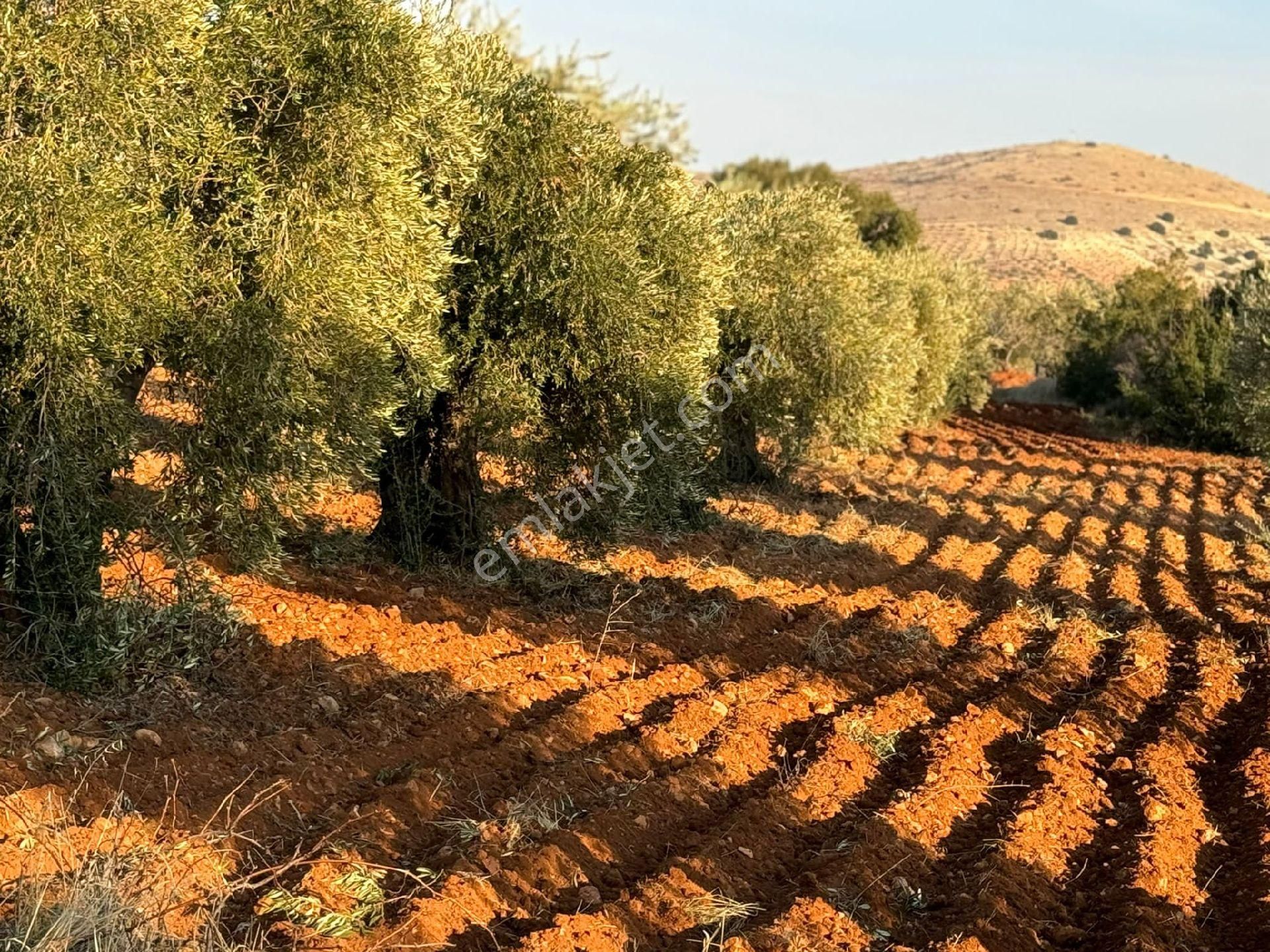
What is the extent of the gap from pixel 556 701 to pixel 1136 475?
72.0 ft

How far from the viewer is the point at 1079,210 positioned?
10331 cm

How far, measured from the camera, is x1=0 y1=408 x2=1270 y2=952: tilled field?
6070 millimetres

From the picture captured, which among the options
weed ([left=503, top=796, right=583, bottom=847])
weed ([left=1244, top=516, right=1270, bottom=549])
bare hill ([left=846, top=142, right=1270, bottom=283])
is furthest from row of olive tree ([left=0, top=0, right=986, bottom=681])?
bare hill ([left=846, top=142, right=1270, bottom=283])

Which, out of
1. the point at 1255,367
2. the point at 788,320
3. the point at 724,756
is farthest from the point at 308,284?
the point at 1255,367

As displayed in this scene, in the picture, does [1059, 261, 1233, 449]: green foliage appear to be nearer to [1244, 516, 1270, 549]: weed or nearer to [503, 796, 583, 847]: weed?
[1244, 516, 1270, 549]: weed

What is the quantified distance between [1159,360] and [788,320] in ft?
71.7

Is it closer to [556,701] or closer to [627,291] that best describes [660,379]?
[627,291]

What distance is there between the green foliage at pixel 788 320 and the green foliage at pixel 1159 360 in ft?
53.2

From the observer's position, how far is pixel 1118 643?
1225 cm

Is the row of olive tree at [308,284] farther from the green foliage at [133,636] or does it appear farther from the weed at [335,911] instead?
the weed at [335,911]

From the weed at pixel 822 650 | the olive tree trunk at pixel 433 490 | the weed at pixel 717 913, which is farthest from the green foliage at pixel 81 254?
the weed at pixel 822 650

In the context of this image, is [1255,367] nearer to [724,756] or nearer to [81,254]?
[724,756]

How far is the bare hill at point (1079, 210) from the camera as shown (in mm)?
85438

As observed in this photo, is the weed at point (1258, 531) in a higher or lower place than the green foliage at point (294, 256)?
lower
